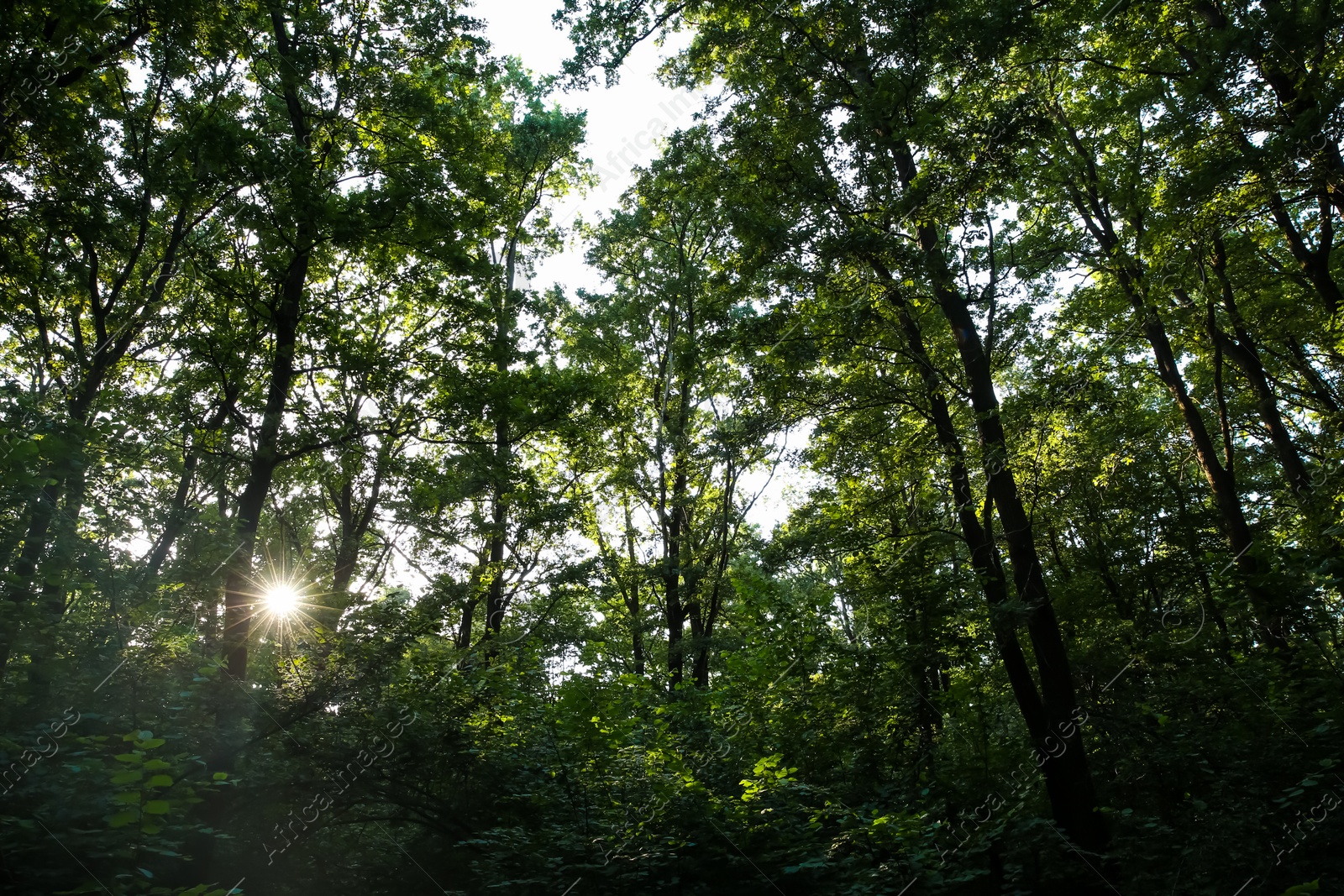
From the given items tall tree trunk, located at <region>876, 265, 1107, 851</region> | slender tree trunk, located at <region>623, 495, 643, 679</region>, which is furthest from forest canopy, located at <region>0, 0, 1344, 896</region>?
slender tree trunk, located at <region>623, 495, 643, 679</region>

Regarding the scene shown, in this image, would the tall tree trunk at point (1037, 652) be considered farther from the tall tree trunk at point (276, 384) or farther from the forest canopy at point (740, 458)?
the tall tree trunk at point (276, 384)

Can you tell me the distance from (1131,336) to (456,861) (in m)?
13.2

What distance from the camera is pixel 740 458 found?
10.1 metres

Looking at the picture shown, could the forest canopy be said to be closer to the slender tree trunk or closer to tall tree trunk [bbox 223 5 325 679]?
tall tree trunk [bbox 223 5 325 679]

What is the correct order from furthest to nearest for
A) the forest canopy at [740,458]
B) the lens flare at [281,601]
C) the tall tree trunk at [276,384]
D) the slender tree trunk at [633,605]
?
the slender tree trunk at [633,605]
the lens flare at [281,601]
the tall tree trunk at [276,384]
the forest canopy at [740,458]

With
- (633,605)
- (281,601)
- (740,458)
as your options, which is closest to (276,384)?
(281,601)

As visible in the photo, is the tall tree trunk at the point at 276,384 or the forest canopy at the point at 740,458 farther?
the tall tree trunk at the point at 276,384

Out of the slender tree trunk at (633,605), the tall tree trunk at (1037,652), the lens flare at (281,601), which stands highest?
the slender tree trunk at (633,605)

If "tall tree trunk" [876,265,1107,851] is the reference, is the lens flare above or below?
above

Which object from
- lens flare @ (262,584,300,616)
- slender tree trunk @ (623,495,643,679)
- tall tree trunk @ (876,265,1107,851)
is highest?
slender tree trunk @ (623,495,643,679)

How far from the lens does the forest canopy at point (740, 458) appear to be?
19.4ft

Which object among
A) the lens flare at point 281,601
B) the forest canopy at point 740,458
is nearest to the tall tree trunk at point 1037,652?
the forest canopy at point 740,458

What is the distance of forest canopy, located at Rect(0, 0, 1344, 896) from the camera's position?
19.4ft

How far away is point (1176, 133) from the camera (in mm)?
7824
